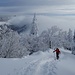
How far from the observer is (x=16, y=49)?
4816cm

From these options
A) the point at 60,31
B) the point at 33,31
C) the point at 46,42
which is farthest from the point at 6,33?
the point at 33,31

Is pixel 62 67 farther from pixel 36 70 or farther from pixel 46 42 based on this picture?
pixel 46 42

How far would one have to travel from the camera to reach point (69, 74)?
21.0 m

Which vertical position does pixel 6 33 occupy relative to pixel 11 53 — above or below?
above

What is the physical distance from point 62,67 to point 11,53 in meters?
24.5

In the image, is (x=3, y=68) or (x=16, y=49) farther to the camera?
(x=16, y=49)

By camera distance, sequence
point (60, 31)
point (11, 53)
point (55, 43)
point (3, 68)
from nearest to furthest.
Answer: point (3, 68) < point (11, 53) < point (55, 43) < point (60, 31)

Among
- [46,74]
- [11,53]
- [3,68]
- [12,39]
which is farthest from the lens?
[12,39]

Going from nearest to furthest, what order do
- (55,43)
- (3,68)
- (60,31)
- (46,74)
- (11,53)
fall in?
(46,74) < (3,68) < (11,53) < (55,43) < (60,31)

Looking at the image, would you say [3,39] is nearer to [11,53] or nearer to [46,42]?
[11,53]

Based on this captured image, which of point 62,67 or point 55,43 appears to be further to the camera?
point 55,43

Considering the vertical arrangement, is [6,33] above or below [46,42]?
above

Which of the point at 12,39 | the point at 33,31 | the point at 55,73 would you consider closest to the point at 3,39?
the point at 12,39

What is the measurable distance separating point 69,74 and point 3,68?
6.72 metres
